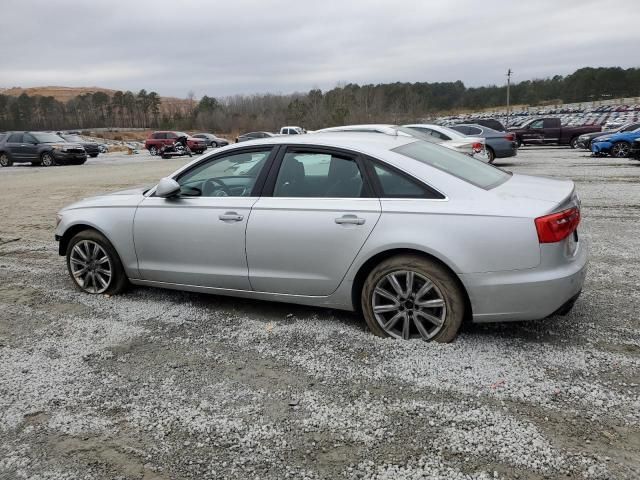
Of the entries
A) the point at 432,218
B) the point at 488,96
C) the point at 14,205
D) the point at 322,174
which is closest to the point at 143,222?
the point at 322,174

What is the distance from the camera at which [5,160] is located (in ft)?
84.5

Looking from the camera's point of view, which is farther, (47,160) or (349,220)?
(47,160)

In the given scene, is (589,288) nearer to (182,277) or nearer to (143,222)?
(182,277)

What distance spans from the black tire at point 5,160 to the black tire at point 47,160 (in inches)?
65.8

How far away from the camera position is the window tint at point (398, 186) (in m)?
3.72

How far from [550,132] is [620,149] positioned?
8.67 metres

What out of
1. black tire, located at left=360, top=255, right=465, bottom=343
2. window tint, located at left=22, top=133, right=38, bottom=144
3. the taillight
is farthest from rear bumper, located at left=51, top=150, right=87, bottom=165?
the taillight

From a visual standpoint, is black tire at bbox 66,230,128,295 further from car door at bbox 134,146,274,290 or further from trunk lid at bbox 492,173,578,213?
trunk lid at bbox 492,173,578,213

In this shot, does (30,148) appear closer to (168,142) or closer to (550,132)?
(168,142)

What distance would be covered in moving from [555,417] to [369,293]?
4.82 ft

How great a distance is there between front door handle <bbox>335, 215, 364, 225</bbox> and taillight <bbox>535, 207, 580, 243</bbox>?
46.8 inches

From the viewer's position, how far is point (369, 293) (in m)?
3.83

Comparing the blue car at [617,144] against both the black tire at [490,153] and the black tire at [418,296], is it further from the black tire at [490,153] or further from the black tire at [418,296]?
the black tire at [418,296]

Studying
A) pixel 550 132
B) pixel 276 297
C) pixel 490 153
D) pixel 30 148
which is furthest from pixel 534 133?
pixel 276 297
